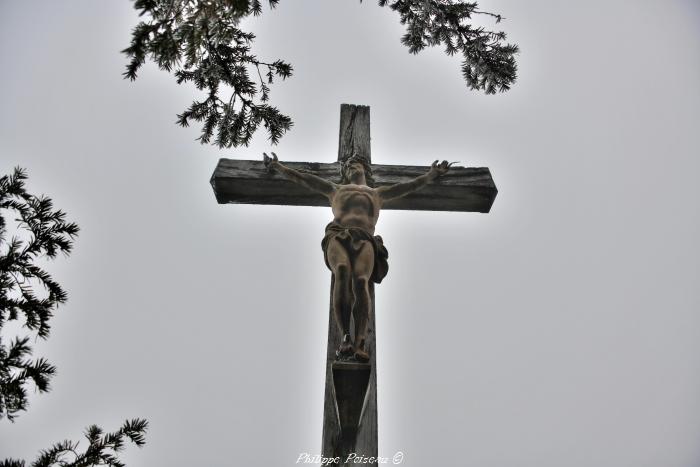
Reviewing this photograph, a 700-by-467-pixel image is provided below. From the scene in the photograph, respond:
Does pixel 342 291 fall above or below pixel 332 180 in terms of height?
below

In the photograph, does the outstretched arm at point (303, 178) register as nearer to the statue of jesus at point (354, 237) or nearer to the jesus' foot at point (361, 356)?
the statue of jesus at point (354, 237)

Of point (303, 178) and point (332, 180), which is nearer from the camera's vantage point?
point (303, 178)

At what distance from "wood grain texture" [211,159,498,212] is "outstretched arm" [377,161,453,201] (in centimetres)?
6

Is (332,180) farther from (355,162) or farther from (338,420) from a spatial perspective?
(338,420)

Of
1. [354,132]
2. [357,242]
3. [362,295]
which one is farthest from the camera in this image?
[354,132]

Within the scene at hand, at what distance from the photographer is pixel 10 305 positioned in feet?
7.02

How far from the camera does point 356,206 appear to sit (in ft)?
11.9

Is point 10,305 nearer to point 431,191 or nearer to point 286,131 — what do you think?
point 286,131

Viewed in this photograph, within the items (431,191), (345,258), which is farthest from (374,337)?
(431,191)

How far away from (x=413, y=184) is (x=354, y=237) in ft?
2.92

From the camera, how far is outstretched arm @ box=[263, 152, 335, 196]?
3.93 meters

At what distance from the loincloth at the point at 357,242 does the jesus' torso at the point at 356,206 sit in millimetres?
110

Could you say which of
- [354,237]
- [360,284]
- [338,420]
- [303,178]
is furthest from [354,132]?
[338,420]

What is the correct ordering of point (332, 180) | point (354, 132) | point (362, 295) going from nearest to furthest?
point (362, 295), point (332, 180), point (354, 132)
